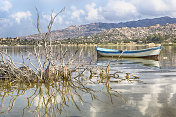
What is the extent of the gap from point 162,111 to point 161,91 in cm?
362

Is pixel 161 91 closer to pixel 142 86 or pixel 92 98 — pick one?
pixel 142 86

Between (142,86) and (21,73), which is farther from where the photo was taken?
(21,73)

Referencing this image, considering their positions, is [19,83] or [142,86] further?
[19,83]

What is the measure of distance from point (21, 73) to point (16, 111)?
577cm

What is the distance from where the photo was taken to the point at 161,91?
1163 cm

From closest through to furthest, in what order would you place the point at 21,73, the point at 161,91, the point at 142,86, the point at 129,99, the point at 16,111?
the point at 16,111 → the point at 129,99 → the point at 161,91 → the point at 142,86 → the point at 21,73

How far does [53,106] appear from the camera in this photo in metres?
8.98

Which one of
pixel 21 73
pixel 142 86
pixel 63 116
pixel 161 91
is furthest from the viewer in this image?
pixel 21 73

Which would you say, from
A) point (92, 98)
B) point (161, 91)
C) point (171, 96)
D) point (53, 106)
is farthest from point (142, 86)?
point (53, 106)

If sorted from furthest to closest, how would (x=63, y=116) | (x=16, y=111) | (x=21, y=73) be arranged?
(x=21, y=73) < (x=16, y=111) < (x=63, y=116)

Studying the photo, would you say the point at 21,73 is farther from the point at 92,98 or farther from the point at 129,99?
the point at 129,99

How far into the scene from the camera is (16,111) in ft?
27.9

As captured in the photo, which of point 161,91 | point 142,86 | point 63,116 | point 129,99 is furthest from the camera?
point 142,86

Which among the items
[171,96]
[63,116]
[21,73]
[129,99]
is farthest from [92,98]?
[21,73]
